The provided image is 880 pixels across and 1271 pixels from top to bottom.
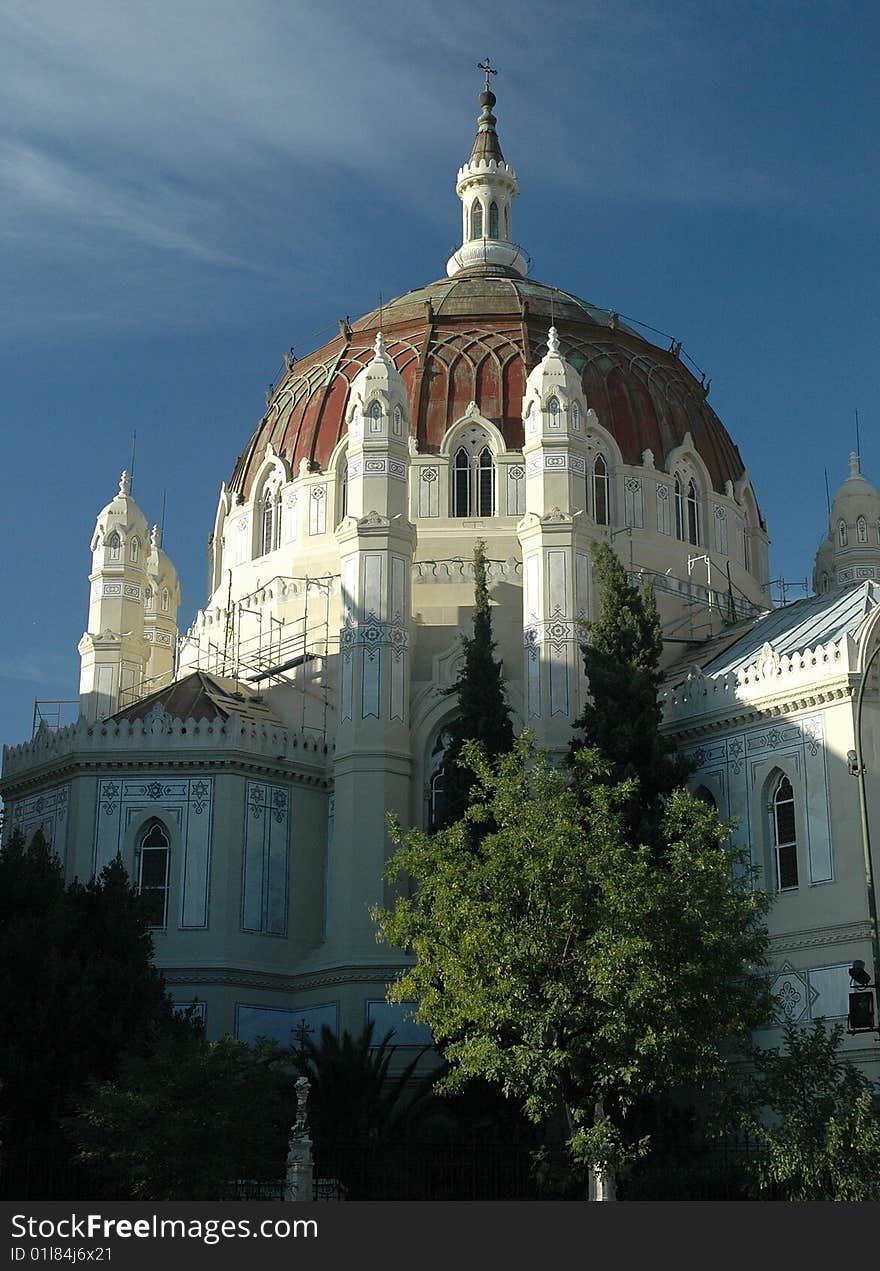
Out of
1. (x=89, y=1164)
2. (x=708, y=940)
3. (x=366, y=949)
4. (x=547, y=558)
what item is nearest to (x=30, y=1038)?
(x=89, y=1164)

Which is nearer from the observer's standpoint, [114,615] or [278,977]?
[278,977]

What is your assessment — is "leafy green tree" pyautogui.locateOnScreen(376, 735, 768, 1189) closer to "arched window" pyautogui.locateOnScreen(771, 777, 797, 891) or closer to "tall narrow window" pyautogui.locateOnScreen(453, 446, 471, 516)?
"arched window" pyautogui.locateOnScreen(771, 777, 797, 891)

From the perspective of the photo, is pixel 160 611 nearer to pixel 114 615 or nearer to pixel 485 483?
pixel 114 615

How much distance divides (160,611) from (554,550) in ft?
→ 68.8

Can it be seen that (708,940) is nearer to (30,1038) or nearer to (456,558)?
(30,1038)

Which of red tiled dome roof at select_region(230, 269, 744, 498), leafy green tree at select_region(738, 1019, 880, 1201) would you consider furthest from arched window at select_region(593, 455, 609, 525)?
leafy green tree at select_region(738, 1019, 880, 1201)

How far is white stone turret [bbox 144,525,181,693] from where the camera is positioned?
66.8 m

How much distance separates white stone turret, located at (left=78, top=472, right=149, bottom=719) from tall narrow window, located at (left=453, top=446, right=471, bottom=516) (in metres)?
11.6

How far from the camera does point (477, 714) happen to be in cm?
4788

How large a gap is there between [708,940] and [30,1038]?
14778 millimetres

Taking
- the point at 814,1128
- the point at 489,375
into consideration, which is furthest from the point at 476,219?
the point at 814,1128

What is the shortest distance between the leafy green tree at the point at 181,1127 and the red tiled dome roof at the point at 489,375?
27.0m

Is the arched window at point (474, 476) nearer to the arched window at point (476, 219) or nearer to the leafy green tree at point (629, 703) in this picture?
the leafy green tree at point (629, 703)

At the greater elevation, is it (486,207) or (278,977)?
(486,207)
